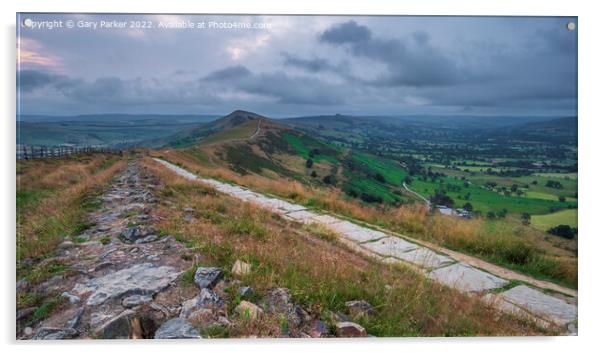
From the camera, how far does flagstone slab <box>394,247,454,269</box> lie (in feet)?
18.7

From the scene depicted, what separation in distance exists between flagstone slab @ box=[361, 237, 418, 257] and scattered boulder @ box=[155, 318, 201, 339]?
3391mm

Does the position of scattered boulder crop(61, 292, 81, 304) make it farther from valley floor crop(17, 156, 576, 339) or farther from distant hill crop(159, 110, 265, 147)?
distant hill crop(159, 110, 265, 147)

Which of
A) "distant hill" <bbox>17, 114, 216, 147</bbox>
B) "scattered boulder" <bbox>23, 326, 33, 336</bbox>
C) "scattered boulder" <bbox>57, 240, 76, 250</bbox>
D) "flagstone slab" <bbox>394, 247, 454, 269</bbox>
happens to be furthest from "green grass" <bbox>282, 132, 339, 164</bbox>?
"scattered boulder" <bbox>23, 326, 33, 336</bbox>

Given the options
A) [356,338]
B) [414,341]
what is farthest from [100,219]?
[414,341]

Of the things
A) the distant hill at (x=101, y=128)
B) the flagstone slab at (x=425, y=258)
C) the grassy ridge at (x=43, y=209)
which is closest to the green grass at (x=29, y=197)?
the grassy ridge at (x=43, y=209)

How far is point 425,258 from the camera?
589 centimetres

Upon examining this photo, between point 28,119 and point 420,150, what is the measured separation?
752 centimetres

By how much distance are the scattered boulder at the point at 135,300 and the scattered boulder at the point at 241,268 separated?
1.00 m

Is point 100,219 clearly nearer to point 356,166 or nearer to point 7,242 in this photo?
point 7,242

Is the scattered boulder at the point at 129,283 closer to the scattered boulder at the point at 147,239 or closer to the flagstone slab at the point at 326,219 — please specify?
the scattered boulder at the point at 147,239

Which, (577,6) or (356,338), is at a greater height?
(577,6)

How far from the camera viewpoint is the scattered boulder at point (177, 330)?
3.81m

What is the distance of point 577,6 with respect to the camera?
20.5ft

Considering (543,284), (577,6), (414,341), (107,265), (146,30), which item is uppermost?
(577,6)
